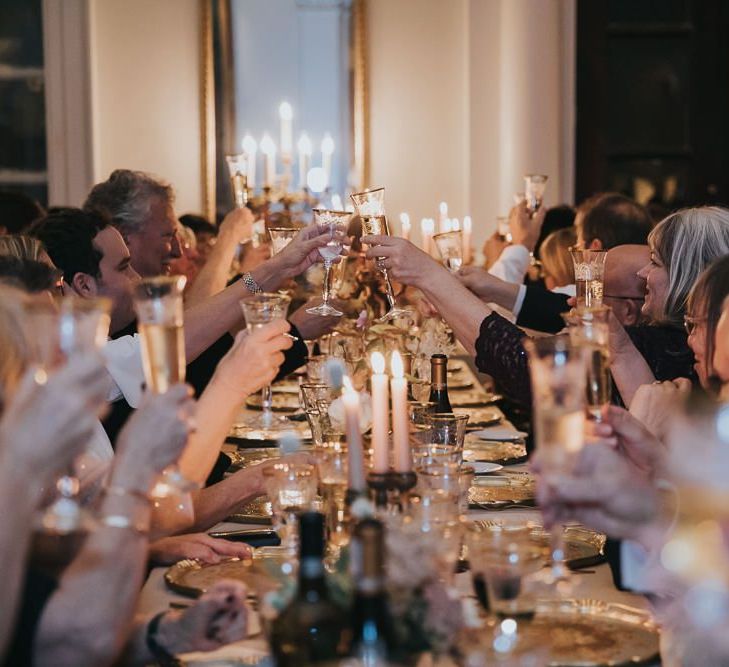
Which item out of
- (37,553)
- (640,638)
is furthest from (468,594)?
(37,553)

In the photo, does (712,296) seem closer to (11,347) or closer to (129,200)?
(11,347)

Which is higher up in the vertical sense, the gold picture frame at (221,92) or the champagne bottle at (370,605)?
the gold picture frame at (221,92)

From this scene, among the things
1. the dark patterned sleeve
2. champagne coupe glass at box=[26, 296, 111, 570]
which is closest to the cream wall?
the dark patterned sleeve

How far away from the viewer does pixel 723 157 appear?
855 centimetres

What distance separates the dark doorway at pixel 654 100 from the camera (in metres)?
8.38

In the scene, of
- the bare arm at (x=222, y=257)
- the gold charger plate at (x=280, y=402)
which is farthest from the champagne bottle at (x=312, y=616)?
the bare arm at (x=222, y=257)

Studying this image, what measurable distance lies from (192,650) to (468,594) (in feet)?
1.73

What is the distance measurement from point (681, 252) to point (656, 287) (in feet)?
0.41

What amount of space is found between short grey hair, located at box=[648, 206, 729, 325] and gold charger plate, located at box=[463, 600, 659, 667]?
159 centimetres

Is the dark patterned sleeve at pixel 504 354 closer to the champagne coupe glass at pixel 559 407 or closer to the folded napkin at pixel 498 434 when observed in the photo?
the folded napkin at pixel 498 434

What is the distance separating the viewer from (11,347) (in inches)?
69.6

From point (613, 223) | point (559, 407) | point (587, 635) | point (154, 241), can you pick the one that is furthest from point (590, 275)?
point (154, 241)

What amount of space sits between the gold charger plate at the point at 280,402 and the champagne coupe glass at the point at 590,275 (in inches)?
54.4

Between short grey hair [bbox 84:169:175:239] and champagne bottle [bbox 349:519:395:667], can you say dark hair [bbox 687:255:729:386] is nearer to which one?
champagne bottle [bbox 349:519:395:667]
